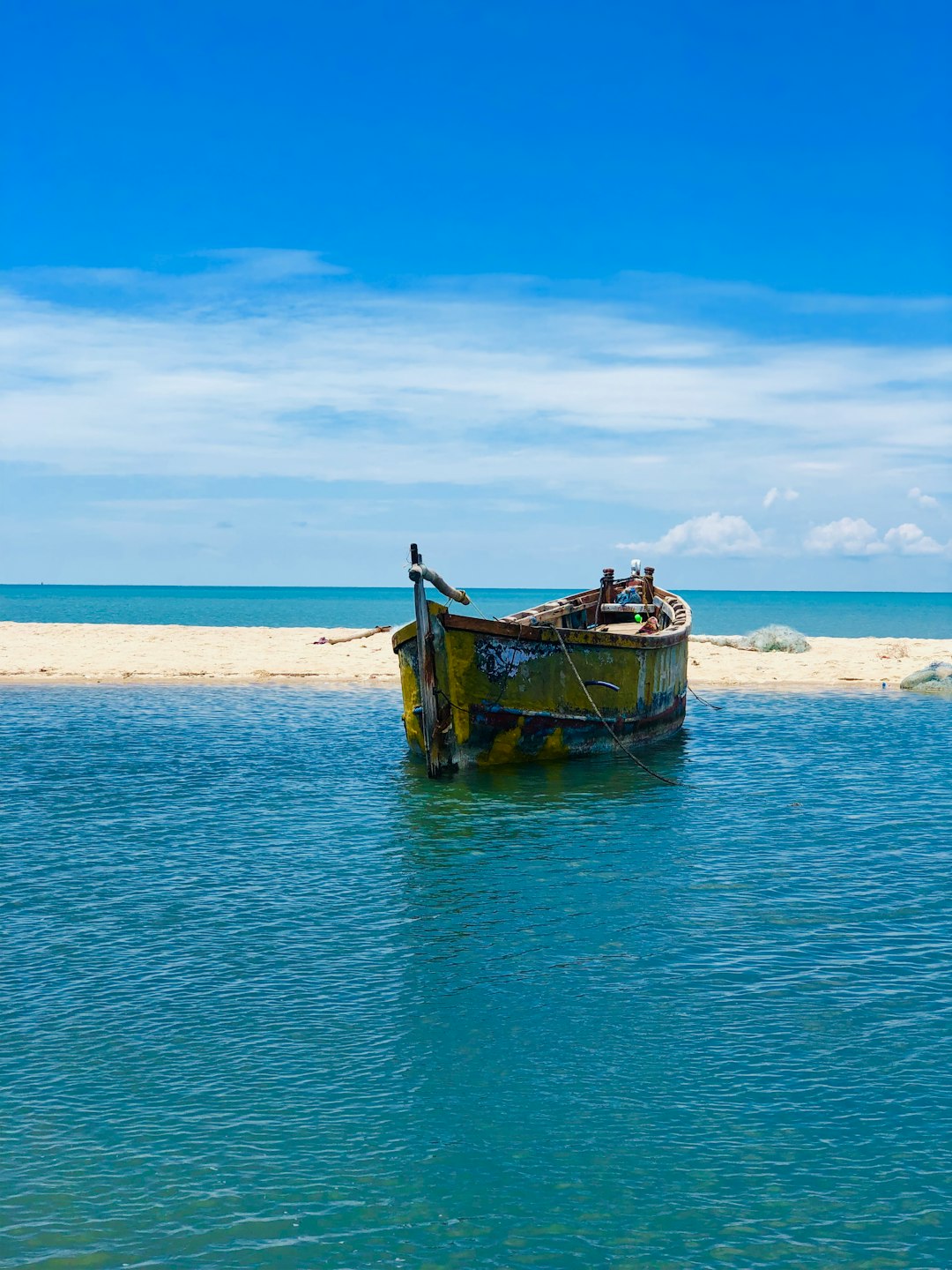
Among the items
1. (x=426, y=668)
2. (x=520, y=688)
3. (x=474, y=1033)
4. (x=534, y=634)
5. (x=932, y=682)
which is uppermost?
(x=534, y=634)

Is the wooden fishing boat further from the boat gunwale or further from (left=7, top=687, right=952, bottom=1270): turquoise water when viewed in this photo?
(left=7, top=687, right=952, bottom=1270): turquoise water

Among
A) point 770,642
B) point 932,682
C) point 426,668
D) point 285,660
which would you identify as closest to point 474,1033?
point 426,668

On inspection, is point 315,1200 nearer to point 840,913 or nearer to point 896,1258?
point 896,1258

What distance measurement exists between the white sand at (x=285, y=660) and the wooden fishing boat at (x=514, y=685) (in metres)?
16.5

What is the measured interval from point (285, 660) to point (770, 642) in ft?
65.9

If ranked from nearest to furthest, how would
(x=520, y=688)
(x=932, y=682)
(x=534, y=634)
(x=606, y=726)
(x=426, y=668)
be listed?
1. (x=426, y=668)
2. (x=534, y=634)
3. (x=520, y=688)
4. (x=606, y=726)
5. (x=932, y=682)

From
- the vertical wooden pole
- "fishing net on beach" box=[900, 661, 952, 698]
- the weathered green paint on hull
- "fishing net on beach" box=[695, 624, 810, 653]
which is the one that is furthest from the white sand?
the vertical wooden pole

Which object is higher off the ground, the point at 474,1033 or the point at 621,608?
the point at 621,608

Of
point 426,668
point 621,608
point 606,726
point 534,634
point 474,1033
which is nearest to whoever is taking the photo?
point 474,1033

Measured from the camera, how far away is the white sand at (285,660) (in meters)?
39.5

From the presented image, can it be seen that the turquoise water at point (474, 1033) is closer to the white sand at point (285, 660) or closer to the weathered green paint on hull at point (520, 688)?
the weathered green paint on hull at point (520, 688)

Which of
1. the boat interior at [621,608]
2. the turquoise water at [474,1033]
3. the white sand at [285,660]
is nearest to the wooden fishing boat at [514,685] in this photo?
the turquoise water at [474,1033]

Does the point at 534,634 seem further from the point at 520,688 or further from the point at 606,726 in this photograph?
the point at 606,726

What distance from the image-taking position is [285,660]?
4388 centimetres
